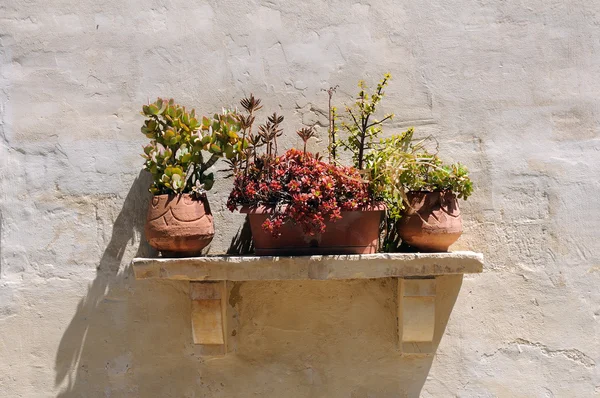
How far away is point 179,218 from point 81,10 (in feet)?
3.34

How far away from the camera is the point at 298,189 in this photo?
6.12 feet

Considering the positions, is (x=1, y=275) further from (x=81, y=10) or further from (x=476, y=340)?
(x=476, y=340)

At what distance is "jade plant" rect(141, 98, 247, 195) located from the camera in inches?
77.5

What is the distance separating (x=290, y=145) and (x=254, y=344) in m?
0.78

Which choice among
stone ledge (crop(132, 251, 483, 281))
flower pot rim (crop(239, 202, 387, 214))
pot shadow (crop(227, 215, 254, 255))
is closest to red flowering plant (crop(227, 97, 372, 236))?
flower pot rim (crop(239, 202, 387, 214))

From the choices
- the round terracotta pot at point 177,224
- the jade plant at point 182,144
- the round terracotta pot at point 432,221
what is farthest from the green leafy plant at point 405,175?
the round terracotta pot at point 177,224

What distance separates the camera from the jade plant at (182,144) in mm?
1969

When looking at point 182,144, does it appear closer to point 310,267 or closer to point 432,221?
point 310,267

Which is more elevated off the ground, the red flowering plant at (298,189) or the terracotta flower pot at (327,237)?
the red flowering plant at (298,189)

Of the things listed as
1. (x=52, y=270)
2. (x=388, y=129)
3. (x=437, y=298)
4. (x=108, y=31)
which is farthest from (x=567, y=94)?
(x=52, y=270)

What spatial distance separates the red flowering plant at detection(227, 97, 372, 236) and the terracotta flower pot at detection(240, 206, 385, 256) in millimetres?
42

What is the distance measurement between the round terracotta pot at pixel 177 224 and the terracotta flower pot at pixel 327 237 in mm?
167

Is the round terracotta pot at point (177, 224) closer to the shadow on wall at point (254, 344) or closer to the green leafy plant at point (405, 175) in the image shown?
the shadow on wall at point (254, 344)

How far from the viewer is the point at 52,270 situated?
2.24 meters
